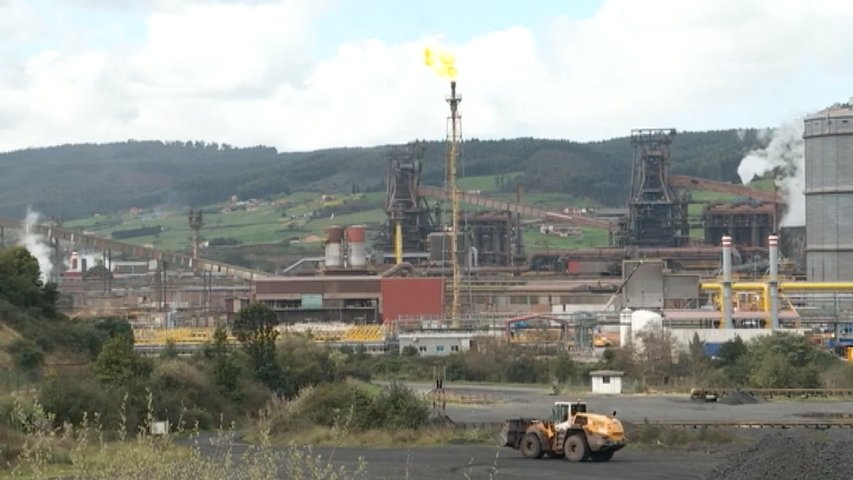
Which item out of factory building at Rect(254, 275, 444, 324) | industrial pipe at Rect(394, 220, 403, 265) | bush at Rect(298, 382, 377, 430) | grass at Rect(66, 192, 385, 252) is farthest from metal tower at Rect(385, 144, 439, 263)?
bush at Rect(298, 382, 377, 430)

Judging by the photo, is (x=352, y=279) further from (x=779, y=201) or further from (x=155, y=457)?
(x=155, y=457)

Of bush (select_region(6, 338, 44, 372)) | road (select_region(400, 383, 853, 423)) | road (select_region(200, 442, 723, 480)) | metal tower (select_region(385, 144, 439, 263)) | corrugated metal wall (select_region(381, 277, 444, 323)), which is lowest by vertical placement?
road (select_region(400, 383, 853, 423))

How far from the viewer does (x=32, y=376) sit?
39875 millimetres

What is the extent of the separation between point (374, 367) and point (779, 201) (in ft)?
150

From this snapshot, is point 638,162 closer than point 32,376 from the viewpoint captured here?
No

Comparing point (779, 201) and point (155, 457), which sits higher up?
point (779, 201)

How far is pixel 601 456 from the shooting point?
2817 cm

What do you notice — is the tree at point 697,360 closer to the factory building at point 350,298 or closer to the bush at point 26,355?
the factory building at point 350,298

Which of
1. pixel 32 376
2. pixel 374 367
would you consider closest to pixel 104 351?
pixel 32 376

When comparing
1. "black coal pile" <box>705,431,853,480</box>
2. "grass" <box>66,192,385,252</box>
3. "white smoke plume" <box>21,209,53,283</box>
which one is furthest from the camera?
"grass" <box>66,192,385,252</box>

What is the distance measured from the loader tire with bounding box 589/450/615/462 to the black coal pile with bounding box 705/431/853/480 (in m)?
6.53

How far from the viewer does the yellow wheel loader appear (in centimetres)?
2795

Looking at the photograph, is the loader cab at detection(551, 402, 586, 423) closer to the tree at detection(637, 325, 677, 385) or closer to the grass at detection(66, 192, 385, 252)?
the tree at detection(637, 325, 677, 385)

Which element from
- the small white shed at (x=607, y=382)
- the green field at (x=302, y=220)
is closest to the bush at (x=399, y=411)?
the small white shed at (x=607, y=382)
